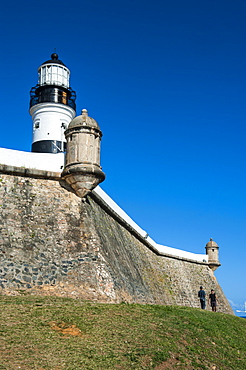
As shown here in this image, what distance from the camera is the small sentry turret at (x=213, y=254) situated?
31.8 metres

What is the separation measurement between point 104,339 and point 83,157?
24.0 ft

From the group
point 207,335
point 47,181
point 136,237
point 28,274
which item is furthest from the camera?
point 136,237

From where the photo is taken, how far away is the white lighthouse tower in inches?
850

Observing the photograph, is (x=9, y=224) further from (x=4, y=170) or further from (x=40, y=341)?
(x=40, y=341)

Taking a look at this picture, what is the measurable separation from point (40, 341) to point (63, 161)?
26.8 ft

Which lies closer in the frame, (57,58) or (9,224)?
(9,224)

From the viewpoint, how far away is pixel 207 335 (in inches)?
395

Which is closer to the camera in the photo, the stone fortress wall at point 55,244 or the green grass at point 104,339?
the green grass at point 104,339

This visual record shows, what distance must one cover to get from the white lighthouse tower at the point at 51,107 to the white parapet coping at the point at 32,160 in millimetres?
6830

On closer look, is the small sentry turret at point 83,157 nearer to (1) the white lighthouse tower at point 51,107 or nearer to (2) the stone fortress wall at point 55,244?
(2) the stone fortress wall at point 55,244

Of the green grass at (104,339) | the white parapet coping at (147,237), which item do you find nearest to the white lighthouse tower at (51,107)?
the white parapet coping at (147,237)

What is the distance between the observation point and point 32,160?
14281 millimetres

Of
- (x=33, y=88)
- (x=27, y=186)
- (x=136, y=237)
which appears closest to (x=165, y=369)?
(x=27, y=186)

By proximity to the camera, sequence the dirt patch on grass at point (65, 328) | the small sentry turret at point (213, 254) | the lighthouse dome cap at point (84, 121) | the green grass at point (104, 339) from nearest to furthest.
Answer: the green grass at point (104, 339)
the dirt patch on grass at point (65, 328)
the lighthouse dome cap at point (84, 121)
the small sentry turret at point (213, 254)
